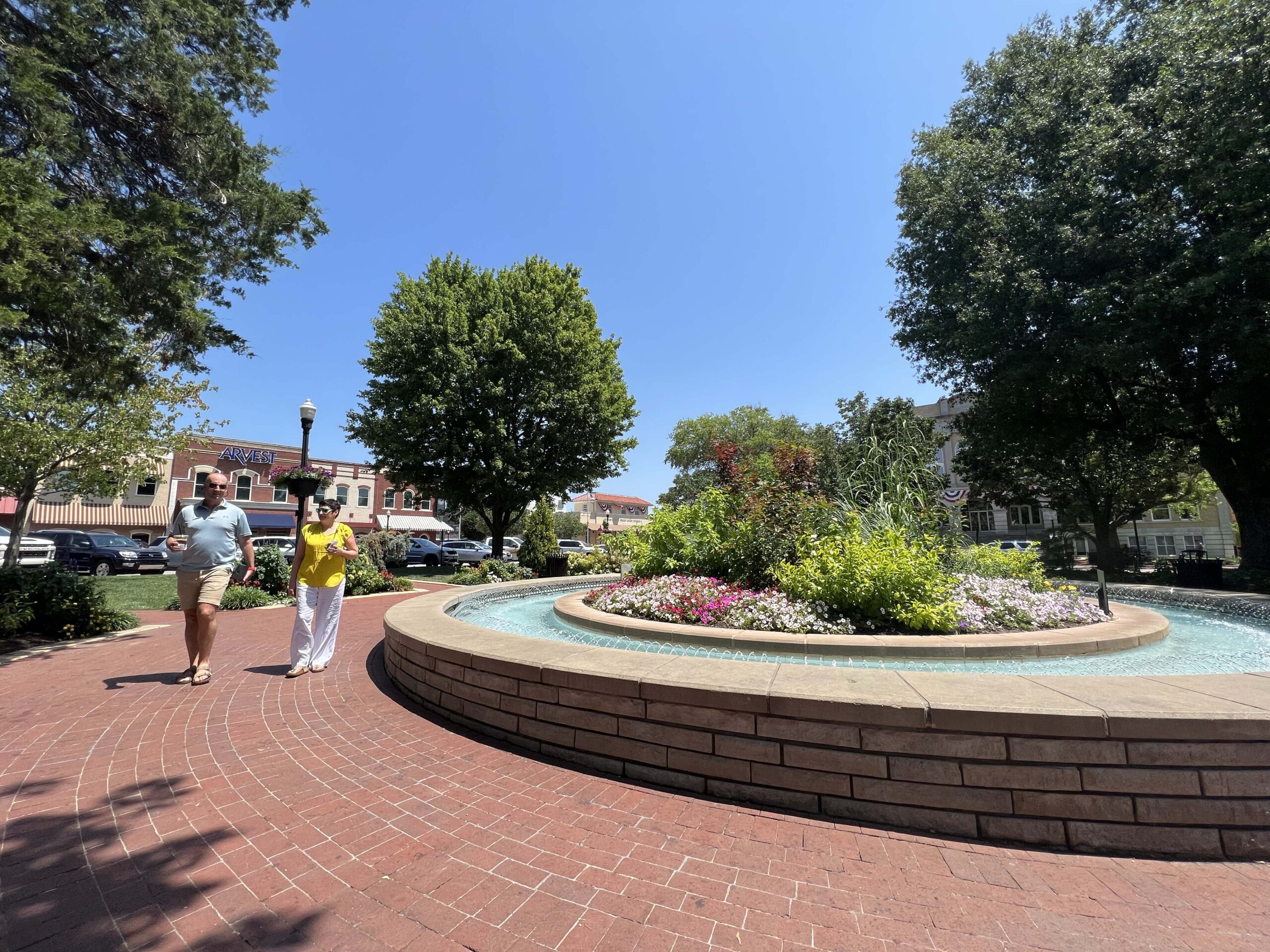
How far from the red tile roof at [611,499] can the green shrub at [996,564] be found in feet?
249

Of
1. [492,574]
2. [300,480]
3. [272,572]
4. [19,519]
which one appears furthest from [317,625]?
[19,519]

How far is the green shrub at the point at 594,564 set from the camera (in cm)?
1384

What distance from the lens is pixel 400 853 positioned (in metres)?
2.37

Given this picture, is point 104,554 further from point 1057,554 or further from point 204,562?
point 1057,554

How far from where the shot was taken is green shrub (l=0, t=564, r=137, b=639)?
7.20 metres

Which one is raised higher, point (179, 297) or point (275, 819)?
point (179, 297)

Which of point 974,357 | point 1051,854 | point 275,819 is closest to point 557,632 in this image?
point 275,819

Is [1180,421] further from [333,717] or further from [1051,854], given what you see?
[333,717]

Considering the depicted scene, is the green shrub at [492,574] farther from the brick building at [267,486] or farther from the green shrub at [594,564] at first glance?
the brick building at [267,486]

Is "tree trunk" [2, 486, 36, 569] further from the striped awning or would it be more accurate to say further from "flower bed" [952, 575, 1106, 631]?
the striped awning

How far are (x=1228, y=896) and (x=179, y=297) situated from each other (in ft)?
35.5

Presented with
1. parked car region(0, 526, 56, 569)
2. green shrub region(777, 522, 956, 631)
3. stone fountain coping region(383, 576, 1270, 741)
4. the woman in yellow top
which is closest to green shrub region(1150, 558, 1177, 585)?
green shrub region(777, 522, 956, 631)

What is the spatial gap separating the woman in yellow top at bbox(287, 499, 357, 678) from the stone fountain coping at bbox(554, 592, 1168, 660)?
9.80 feet

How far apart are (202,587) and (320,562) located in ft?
3.14
